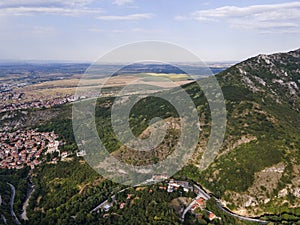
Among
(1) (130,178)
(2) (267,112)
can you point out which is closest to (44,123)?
(1) (130,178)

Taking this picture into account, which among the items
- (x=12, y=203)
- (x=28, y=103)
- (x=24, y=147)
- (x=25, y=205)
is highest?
(x=28, y=103)

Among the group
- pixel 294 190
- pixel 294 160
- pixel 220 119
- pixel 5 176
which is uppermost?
pixel 220 119

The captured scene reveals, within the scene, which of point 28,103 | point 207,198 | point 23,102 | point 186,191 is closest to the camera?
point 207,198

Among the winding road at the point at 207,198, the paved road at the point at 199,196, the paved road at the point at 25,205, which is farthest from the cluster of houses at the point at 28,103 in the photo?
the winding road at the point at 207,198

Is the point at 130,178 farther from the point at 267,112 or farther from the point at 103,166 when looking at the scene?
the point at 267,112

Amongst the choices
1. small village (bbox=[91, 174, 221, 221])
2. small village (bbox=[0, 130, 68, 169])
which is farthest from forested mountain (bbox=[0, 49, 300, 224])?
small village (bbox=[0, 130, 68, 169])

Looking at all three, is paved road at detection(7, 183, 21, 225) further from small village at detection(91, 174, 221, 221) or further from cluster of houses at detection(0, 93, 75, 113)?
cluster of houses at detection(0, 93, 75, 113)

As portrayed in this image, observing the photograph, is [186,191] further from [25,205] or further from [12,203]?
[12,203]

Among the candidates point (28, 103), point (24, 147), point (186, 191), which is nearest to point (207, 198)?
point (186, 191)

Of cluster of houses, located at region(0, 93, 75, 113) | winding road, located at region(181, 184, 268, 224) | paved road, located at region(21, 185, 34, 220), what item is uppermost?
cluster of houses, located at region(0, 93, 75, 113)
